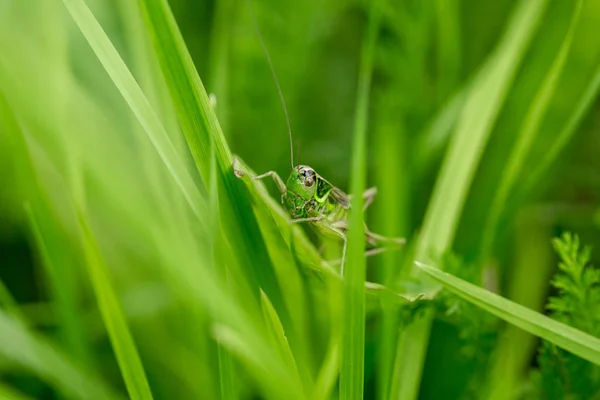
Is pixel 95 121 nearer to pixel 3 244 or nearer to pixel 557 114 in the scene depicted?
pixel 3 244

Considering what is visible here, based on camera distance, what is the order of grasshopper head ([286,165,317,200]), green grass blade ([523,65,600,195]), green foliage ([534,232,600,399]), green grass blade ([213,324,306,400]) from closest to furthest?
1. green grass blade ([213,324,306,400])
2. green foliage ([534,232,600,399])
3. green grass blade ([523,65,600,195])
4. grasshopper head ([286,165,317,200])

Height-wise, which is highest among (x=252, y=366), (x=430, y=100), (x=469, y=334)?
(x=430, y=100)

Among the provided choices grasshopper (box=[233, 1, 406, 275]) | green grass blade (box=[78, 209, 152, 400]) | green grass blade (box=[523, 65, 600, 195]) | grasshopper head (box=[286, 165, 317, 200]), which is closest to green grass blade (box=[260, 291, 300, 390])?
green grass blade (box=[78, 209, 152, 400])

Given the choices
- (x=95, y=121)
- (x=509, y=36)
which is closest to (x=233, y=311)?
(x=95, y=121)

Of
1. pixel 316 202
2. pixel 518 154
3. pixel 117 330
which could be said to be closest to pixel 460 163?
pixel 518 154

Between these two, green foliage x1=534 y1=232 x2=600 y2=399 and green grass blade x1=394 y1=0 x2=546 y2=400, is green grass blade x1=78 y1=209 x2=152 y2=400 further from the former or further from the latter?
green foliage x1=534 y1=232 x2=600 y2=399

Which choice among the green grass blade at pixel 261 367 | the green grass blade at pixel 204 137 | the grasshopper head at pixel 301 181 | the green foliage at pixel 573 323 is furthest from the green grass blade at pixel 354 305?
the grasshopper head at pixel 301 181

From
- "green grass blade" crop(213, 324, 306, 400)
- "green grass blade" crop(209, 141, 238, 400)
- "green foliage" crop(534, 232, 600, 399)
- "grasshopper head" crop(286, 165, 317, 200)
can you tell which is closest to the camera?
"green grass blade" crop(213, 324, 306, 400)
